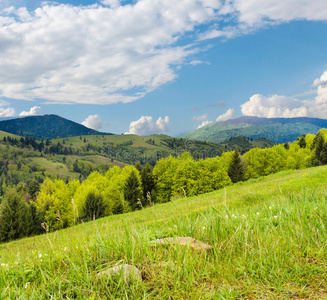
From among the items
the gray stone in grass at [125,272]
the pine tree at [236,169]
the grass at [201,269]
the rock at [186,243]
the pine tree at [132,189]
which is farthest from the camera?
the pine tree at [236,169]

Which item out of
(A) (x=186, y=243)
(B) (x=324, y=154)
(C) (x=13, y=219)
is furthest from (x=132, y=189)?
(B) (x=324, y=154)

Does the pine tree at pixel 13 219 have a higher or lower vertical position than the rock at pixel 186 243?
lower

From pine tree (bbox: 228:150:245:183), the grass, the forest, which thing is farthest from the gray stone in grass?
pine tree (bbox: 228:150:245:183)

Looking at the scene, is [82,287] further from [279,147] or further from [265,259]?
[279,147]

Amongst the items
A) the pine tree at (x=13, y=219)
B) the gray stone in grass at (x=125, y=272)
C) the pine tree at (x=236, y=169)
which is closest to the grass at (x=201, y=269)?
the gray stone in grass at (x=125, y=272)

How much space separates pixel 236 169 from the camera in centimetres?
6988

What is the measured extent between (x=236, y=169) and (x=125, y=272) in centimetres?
7073

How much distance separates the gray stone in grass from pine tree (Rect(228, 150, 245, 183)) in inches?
2753

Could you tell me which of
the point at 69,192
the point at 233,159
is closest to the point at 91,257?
the point at 233,159

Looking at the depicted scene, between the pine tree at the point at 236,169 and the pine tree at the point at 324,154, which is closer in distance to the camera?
the pine tree at the point at 236,169

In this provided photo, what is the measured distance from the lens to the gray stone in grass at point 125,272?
304 centimetres

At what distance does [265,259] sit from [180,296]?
1.35 metres

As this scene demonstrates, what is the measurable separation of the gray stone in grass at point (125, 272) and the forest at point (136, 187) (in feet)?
148

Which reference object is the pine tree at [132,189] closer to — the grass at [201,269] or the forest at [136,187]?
the forest at [136,187]
